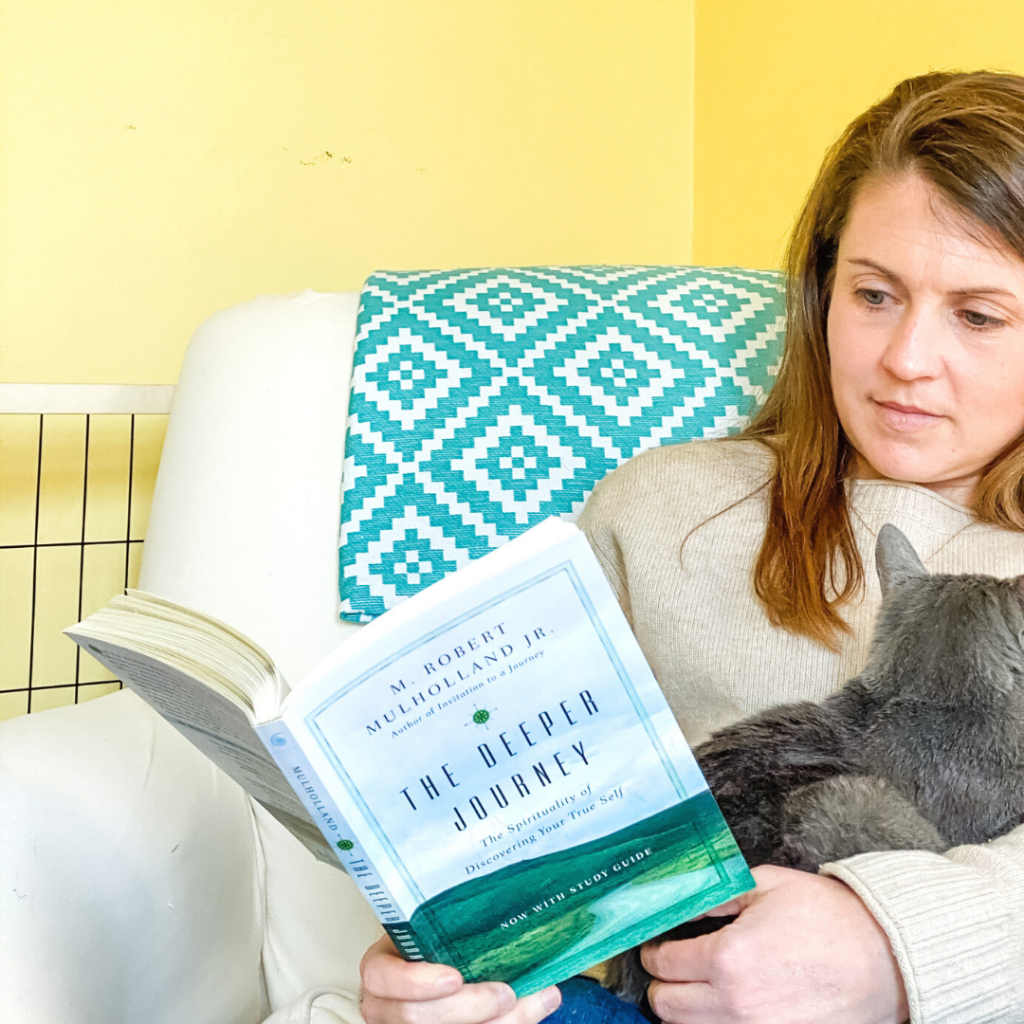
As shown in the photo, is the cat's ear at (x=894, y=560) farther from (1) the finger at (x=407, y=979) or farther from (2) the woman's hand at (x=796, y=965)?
(1) the finger at (x=407, y=979)

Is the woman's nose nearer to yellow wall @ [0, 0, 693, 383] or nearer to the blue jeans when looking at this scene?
the blue jeans

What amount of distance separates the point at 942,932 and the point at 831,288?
0.66 meters

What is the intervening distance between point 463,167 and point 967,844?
151cm

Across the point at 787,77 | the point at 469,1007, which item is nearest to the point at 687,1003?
the point at 469,1007

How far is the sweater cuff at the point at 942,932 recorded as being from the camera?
64 cm

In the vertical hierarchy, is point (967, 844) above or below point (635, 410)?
below

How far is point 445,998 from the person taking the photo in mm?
617

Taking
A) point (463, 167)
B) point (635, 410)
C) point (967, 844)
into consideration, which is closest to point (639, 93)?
point (463, 167)

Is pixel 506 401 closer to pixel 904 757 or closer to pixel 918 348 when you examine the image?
pixel 918 348

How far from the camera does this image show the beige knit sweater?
0.64 meters

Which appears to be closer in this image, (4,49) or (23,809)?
(23,809)

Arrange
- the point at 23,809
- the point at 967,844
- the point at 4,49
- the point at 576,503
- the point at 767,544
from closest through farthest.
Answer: the point at 967,844, the point at 23,809, the point at 767,544, the point at 576,503, the point at 4,49

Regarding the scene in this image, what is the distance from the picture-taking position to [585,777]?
58 centimetres

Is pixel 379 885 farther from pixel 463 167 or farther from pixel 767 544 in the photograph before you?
pixel 463 167
